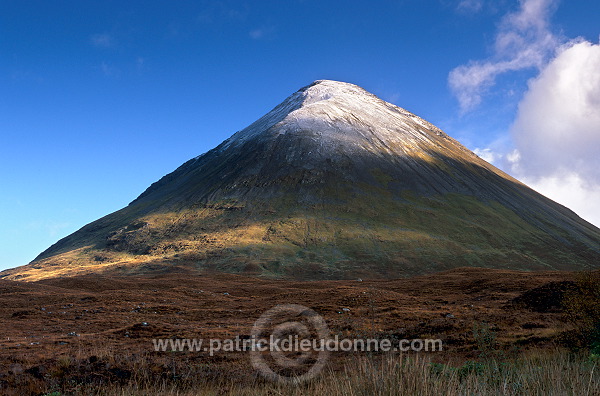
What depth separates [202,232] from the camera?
102125 mm

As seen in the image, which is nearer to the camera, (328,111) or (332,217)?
(332,217)

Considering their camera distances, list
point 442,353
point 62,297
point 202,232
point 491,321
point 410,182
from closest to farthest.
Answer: point 442,353
point 491,321
point 62,297
point 202,232
point 410,182

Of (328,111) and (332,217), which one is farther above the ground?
(328,111)

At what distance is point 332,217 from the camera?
4090 inches

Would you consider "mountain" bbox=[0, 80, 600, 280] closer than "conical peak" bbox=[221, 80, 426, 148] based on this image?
Yes

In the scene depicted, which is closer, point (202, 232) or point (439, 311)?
point (439, 311)

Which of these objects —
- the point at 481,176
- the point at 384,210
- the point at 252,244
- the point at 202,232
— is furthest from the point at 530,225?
the point at 202,232

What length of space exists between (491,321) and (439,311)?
468 centimetres

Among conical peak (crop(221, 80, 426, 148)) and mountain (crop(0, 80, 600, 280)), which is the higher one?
conical peak (crop(221, 80, 426, 148))

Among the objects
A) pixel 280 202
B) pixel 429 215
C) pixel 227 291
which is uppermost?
pixel 280 202

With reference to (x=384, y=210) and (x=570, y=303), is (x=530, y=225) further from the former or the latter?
(x=570, y=303)

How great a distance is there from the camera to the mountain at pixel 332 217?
86438mm

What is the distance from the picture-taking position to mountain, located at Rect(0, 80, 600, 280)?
86438mm

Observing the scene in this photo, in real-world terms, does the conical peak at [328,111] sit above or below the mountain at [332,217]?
above
